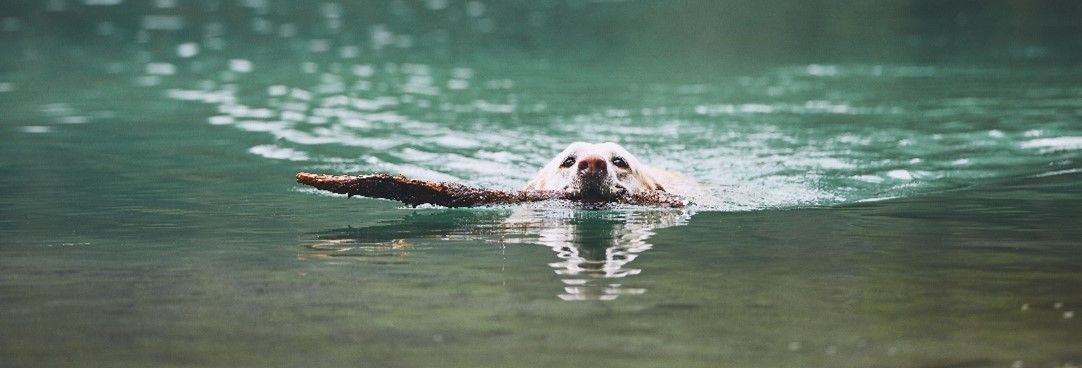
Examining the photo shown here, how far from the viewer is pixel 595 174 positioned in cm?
1078

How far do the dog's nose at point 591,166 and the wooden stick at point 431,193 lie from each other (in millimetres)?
251

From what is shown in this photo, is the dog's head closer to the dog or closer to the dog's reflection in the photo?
the dog

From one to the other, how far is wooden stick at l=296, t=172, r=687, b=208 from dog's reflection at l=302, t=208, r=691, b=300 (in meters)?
0.11

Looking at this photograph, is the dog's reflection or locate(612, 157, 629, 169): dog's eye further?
locate(612, 157, 629, 169): dog's eye

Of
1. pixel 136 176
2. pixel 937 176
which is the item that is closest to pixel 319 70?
pixel 136 176

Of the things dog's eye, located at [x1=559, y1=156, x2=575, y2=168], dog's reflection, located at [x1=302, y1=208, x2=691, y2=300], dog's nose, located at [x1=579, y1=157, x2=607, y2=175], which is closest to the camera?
dog's reflection, located at [x1=302, y1=208, x2=691, y2=300]

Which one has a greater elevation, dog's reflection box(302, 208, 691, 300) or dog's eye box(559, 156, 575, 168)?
dog's eye box(559, 156, 575, 168)

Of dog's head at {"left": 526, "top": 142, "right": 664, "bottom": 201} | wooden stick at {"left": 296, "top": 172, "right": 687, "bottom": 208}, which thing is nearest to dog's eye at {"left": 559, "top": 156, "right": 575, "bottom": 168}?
dog's head at {"left": 526, "top": 142, "right": 664, "bottom": 201}

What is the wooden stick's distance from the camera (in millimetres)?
10453

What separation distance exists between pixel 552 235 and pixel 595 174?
26.4 inches

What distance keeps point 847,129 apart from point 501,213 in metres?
8.03

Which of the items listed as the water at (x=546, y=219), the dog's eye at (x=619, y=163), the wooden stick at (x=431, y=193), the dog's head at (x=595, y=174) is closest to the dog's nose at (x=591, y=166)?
the dog's head at (x=595, y=174)

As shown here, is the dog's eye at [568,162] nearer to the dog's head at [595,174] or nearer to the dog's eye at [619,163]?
the dog's head at [595,174]

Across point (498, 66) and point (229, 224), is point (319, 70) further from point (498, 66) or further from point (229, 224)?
point (229, 224)
